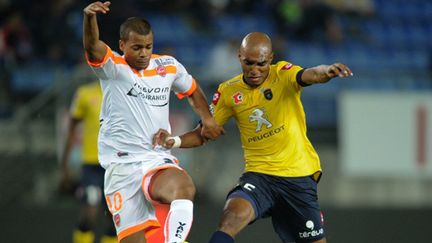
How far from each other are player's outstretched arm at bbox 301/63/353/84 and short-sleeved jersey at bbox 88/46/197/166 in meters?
1.05

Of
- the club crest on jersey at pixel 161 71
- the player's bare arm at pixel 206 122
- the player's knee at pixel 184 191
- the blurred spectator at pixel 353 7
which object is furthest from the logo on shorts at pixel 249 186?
the blurred spectator at pixel 353 7

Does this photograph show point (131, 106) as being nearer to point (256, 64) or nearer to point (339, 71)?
point (256, 64)

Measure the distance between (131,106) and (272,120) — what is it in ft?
3.55

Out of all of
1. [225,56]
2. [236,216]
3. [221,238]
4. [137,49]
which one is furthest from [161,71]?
[225,56]

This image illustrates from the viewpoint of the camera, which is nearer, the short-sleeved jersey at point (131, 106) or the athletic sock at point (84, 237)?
the short-sleeved jersey at point (131, 106)

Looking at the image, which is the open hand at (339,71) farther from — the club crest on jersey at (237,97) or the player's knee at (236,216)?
the player's knee at (236,216)

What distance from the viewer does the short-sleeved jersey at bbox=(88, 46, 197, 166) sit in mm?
6871

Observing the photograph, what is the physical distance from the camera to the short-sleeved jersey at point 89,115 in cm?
1002

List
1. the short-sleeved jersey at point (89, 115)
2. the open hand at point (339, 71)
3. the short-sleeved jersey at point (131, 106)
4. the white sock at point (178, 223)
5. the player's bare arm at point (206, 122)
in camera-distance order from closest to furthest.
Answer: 1. the open hand at point (339, 71)
2. the white sock at point (178, 223)
3. the short-sleeved jersey at point (131, 106)
4. the player's bare arm at point (206, 122)
5. the short-sleeved jersey at point (89, 115)

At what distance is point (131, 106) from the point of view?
6.89 m

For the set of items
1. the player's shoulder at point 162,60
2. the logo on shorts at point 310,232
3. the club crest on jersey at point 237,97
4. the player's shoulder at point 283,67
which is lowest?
the logo on shorts at point 310,232

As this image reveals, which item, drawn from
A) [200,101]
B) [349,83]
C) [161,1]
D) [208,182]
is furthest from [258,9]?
[200,101]

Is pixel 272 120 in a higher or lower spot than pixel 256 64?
lower

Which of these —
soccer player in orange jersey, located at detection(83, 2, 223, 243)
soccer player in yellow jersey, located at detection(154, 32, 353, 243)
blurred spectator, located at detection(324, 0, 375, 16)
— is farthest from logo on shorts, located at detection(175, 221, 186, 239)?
blurred spectator, located at detection(324, 0, 375, 16)
